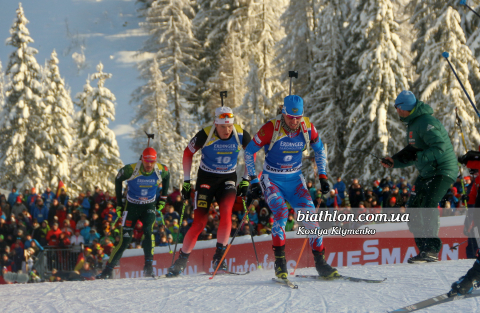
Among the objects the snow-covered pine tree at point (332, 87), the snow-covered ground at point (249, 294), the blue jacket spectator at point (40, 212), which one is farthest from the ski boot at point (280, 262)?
the snow-covered pine tree at point (332, 87)

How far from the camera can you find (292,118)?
5.56m

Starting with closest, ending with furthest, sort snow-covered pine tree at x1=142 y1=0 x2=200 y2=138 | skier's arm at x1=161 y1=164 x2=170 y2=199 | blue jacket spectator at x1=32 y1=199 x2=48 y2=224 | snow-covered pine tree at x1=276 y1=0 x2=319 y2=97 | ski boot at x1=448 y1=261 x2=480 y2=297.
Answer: ski boot at x1=448 y1=261 x2=480 y2=297, skier's arm at x1=161 y1=164 x2=170 y2=199, blue jacket spectator at x1=32 y1=199 x2=48 y2=224, snow-covered pine tree at x1=276 y1=0 x2=319 y2=97, snow-covered pine tree at x1=142 y1=0 x2=200 y2=138

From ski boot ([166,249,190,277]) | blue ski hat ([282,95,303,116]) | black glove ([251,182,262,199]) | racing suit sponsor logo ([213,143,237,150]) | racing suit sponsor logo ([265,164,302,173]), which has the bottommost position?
ski boot ([166,249,190,277])

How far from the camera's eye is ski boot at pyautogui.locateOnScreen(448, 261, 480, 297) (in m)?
3.93

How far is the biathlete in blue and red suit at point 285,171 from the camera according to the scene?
5539 millimetres

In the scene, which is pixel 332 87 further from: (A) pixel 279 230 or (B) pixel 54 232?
(A) pixel 279 230

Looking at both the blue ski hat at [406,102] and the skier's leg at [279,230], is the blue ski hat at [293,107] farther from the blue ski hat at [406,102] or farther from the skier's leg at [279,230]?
the blue ski hat at [406,102]

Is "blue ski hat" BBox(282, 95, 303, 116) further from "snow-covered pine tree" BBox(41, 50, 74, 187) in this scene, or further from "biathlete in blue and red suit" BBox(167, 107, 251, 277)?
"snow-covered pine tree" BBox(41, 50, 74, 187)

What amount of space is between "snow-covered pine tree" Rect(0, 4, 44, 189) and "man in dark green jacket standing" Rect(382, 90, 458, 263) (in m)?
23.5

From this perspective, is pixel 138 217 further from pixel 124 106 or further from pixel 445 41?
pixel 124 106

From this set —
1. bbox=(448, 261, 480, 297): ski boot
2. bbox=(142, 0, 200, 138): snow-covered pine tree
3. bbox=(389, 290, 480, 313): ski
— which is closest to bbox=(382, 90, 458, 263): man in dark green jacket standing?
bbox=(389, 290, 480, 313): ski

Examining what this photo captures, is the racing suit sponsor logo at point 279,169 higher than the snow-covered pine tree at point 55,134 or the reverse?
the reverse

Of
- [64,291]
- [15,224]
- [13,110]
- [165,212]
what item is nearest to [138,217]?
[64,291]

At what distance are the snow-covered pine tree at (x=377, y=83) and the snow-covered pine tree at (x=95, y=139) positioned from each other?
14870 millimetres
